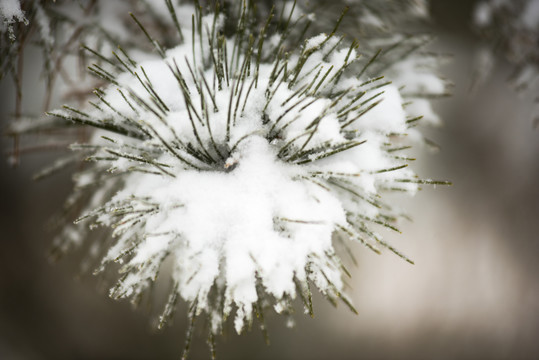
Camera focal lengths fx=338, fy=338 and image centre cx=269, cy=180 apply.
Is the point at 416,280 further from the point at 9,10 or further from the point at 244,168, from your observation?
the point at 9,10

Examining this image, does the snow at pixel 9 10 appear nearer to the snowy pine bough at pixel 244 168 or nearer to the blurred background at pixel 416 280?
the snowy pine bough at pixel 244 168

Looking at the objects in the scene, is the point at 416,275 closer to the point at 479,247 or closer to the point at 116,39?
the point at 479,247

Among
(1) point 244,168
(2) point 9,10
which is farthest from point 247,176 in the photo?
(2) point 9,10

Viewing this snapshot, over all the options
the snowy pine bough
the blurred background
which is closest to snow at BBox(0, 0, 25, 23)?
the snowy pine bough

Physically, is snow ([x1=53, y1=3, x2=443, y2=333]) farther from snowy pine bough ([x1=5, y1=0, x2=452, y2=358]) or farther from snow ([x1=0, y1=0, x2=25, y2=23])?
snow ([x1=0, y1=0, x2=25, y2=23])

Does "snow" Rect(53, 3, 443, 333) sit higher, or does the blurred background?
the blurred background

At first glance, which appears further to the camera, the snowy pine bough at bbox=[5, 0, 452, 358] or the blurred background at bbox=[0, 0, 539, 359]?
the blurred background at bbox=[0, 0, 539, 359]

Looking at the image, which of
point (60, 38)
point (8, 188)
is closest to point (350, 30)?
point (60, 38)

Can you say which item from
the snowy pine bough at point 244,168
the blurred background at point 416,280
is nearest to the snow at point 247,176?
the snowy pine bough at point 244,168
